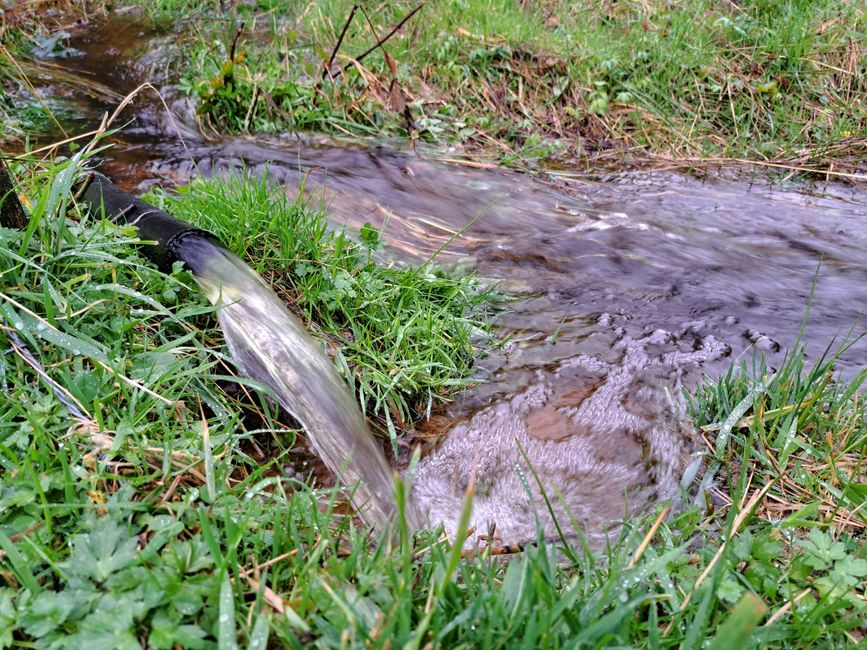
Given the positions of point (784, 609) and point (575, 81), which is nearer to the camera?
point (784, 609)

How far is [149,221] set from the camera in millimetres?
2605

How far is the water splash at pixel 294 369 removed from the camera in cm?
214

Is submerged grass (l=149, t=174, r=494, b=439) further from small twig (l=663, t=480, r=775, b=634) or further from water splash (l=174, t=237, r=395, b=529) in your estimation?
small twig (l=663, t=480, r=775, b=634)

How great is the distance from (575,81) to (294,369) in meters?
4.70

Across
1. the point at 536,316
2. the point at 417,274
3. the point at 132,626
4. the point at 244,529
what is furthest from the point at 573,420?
the point at 132,626

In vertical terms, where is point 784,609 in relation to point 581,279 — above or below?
above

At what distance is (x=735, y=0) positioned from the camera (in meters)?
6.82

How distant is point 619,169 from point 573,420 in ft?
11.4

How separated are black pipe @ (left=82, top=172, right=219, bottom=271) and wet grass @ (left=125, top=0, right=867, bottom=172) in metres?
2.51

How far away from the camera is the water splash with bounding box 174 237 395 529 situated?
2.14 meters

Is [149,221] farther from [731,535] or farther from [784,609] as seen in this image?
[784,609]

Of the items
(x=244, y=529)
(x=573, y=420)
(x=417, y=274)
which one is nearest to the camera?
(x=244, y=529)

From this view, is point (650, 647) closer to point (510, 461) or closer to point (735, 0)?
point (510, 461)

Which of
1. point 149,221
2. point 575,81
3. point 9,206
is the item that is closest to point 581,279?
point 149,221
